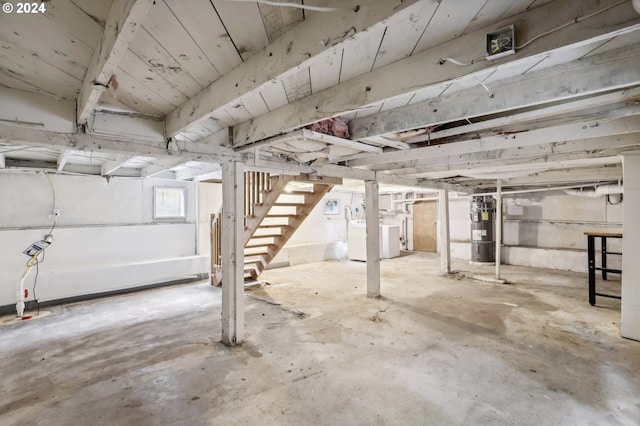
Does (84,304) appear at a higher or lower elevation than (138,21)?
lower

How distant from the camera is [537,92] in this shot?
1504 millimetres

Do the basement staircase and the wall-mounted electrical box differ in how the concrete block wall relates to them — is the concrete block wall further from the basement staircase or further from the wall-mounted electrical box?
the wall-mounted electrical box

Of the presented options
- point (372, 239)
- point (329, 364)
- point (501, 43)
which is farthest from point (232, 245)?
point (501, 43)

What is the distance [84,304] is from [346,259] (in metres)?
5.37

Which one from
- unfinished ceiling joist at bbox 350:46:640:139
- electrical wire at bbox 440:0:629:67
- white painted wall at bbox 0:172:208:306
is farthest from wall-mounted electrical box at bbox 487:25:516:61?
white painted wall at bbox 0:172:208:306

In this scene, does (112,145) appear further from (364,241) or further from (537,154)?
(364,241)

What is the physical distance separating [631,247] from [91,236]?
263 inches

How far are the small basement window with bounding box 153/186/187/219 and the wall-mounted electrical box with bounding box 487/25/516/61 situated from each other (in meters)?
5.41

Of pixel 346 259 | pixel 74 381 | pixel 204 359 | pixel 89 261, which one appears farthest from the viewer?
pixel 346 259

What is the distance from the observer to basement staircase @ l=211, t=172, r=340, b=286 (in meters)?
3.97

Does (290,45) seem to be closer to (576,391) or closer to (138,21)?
(138,21)

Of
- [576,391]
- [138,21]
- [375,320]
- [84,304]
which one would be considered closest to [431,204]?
[375,320]

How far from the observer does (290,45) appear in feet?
3.89

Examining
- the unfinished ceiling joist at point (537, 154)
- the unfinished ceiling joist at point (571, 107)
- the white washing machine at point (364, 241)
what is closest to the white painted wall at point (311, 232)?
the white washing machine at point (364, 241)
